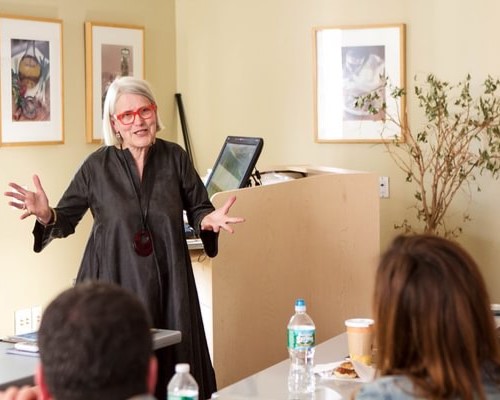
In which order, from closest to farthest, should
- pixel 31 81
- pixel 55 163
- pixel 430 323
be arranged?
pixel 430 323, pixel 31 81, pixel 55 163

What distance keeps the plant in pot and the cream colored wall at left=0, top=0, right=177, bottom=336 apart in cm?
155

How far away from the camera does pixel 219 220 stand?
139 inches

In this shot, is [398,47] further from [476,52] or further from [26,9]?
[26,9]

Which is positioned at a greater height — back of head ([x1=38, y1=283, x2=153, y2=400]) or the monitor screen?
the monitor screen

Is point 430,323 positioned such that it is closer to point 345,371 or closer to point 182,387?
point 182,387

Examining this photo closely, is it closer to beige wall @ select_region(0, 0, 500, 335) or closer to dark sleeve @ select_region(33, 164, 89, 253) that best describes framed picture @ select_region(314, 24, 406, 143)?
beige wall @ select_region(0, 0, 500, 335)

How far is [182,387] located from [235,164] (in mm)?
2268

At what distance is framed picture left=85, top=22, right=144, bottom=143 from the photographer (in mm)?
5516

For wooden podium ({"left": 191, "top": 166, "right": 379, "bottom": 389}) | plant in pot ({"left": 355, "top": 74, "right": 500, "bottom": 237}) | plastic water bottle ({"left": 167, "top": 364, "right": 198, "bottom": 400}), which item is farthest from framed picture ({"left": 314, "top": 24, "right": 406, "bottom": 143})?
plastic water bottle ({"left": 167, "top": 364, "right": 198, "bottom": 400})

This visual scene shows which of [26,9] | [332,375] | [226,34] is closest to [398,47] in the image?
[226,34]

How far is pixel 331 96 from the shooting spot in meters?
5.63

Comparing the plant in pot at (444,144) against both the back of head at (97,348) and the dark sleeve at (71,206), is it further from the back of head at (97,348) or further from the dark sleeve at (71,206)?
the back of head at (97,348)

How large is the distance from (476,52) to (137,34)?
2005mm

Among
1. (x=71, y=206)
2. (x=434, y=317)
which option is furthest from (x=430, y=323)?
(x=71, y=206)
